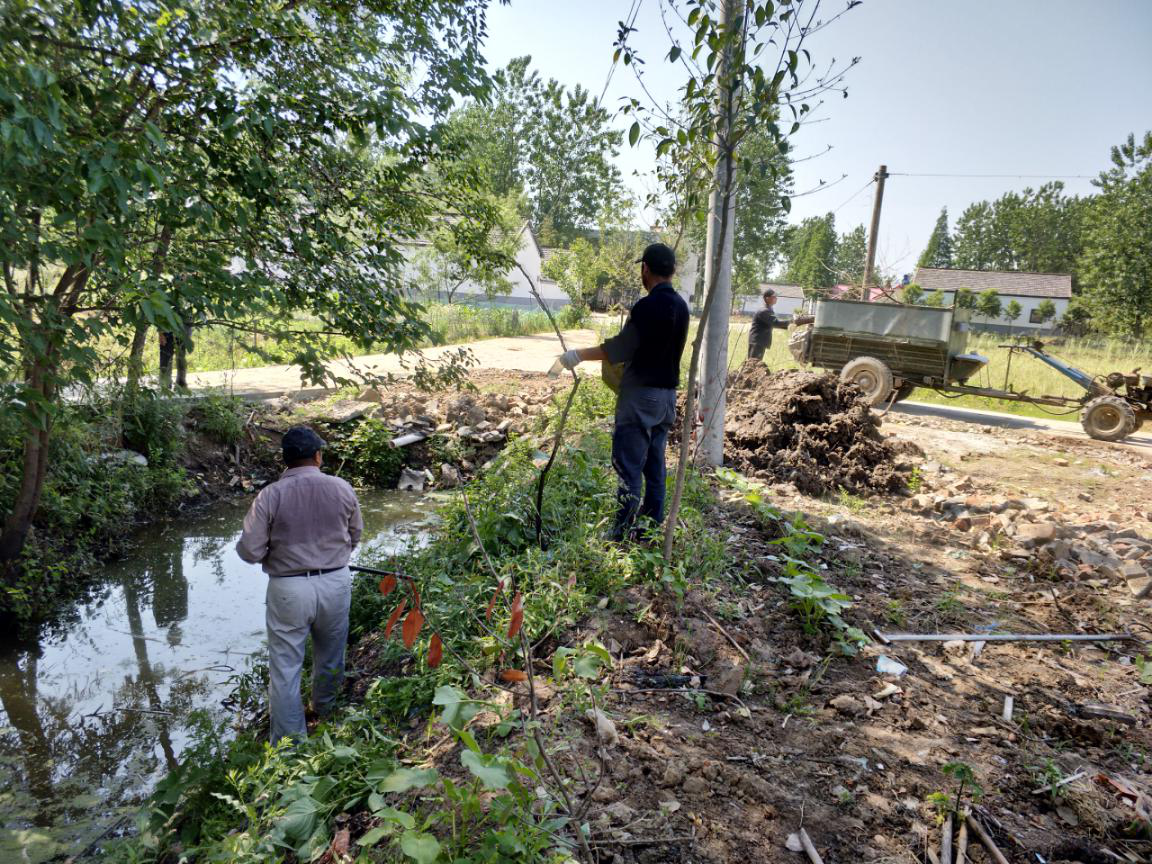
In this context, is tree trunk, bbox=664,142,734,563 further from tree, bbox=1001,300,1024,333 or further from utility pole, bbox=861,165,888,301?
tree, bbox=1001,300,1024,333

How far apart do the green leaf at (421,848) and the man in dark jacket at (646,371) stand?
234cm

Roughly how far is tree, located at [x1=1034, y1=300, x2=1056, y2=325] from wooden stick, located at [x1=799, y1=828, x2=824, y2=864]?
53.1 meters

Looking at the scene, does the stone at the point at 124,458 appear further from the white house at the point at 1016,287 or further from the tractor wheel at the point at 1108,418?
the white house at the point at 1016,287

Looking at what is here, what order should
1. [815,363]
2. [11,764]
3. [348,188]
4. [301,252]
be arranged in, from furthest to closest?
[815,363], [348,188], [301,252], [11,764]

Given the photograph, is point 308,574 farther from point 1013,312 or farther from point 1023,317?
point 1023,317

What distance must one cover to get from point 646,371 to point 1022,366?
16856mm

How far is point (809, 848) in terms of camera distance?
7.25 feet

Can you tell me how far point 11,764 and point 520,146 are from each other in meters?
49.7

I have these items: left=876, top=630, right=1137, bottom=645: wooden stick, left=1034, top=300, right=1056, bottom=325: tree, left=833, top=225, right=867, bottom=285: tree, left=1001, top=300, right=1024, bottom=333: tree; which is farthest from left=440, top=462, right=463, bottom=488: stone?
left=833, top=225, right=867, bottom=285: tree

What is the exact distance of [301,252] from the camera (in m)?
4.26

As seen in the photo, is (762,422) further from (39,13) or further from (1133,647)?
(39,13)

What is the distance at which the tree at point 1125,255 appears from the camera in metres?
27.7

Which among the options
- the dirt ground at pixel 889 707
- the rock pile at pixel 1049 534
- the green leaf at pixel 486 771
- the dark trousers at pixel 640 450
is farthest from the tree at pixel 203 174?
the rock pile at pixel 1049 534

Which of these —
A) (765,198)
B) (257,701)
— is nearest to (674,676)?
(257,701)
